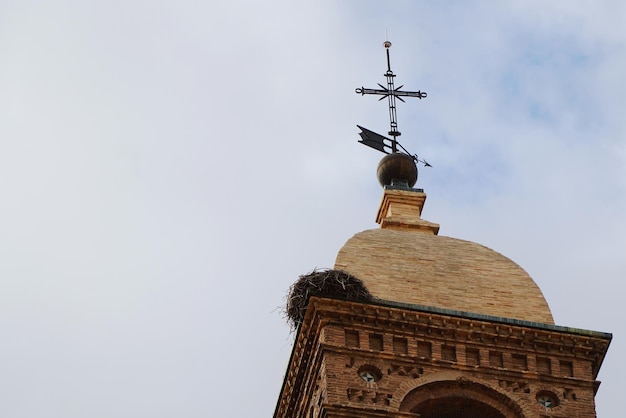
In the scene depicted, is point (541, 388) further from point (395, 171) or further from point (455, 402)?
point (395, 171)

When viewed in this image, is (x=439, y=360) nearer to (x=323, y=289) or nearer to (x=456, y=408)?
(x=456, y=408)


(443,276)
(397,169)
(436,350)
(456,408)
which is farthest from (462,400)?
(397,169)

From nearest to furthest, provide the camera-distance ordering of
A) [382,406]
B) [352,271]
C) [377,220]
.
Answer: [382,406] → [352,271] → [377,220]

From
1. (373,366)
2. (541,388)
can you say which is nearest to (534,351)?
(541,388)

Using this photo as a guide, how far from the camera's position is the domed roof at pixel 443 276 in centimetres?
4084

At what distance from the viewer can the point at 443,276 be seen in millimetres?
41438

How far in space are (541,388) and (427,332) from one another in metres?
2.41

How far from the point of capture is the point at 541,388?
39438 mm

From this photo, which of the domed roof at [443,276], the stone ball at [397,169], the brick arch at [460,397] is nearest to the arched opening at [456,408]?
the brick arch at [460,397]

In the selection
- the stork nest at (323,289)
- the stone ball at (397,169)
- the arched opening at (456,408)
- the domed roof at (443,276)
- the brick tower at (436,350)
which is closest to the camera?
the brick tower at (436,350)

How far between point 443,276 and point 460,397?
10.5 feet

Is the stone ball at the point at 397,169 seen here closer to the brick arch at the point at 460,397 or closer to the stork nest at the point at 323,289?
the stork nest at the point at 323,289

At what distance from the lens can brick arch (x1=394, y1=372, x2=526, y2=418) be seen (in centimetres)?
3897

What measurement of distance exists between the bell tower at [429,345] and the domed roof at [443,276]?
0.03m
